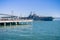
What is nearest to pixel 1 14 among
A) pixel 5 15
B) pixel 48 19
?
pixel 5 15

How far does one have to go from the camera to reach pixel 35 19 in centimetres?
10362

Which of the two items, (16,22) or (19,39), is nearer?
(19,39)

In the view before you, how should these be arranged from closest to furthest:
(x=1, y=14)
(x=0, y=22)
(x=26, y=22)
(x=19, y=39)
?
(x=19, y=39)
(x=0, y=22)
(x=26, y=22)
(x=1, y=14)

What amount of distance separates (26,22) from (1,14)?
31.9 feet

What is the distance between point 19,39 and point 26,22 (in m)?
26.1

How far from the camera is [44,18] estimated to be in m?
101

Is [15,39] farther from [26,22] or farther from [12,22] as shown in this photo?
[26,22]

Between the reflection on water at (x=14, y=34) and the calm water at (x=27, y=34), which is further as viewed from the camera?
the reflection on water at (x=14, y=34)

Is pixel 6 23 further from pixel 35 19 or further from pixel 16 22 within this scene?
pixel 35 19

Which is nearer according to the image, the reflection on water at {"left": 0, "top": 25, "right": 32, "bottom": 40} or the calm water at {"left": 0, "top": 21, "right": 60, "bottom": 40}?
the calm water at {"left": 0, "top": 21, "right": 60, "bottom": 40}

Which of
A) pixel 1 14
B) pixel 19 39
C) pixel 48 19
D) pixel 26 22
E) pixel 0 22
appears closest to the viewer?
pixel 19 39

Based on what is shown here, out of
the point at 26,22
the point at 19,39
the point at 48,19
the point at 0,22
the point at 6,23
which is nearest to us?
the point at 19,39

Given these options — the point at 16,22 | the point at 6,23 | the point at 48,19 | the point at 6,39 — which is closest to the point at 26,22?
the point at 16,22

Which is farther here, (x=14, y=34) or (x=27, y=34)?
(x=27, y=34)
